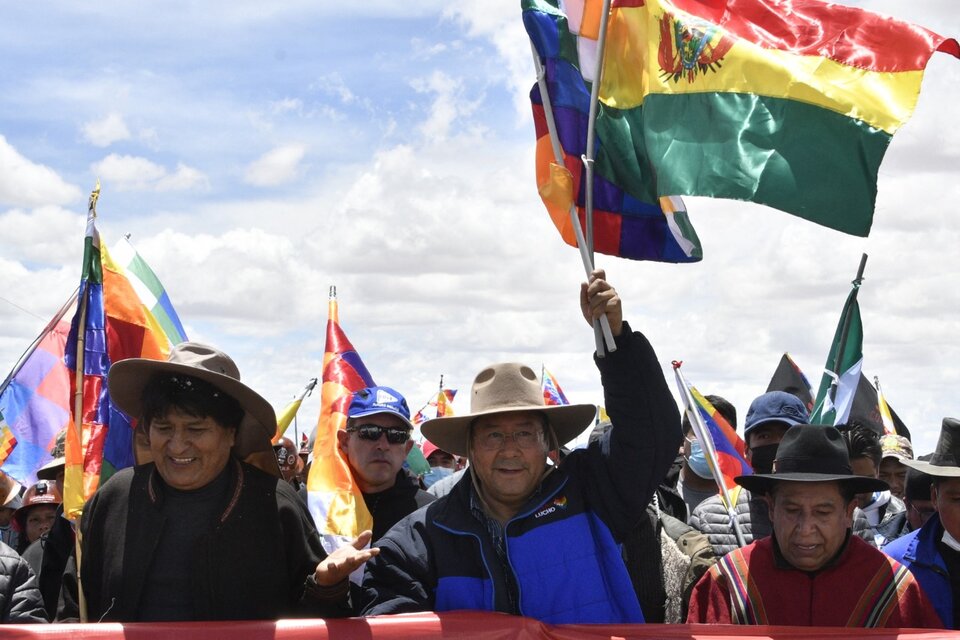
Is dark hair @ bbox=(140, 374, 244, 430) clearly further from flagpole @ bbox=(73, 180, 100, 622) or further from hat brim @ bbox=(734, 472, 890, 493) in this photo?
hat brim @ bbox=(734, 472, 890, 493)

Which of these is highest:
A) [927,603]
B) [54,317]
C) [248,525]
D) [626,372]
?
[54,317]

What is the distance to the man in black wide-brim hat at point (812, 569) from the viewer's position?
4332 millimetres

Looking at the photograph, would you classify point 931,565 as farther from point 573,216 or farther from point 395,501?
point 395,501

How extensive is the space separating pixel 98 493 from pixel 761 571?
2.51 metres

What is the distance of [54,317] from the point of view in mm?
10023

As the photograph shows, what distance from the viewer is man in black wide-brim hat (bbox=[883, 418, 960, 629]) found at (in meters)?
4.70

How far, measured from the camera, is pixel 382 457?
6.70m

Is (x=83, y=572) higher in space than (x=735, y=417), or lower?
lower

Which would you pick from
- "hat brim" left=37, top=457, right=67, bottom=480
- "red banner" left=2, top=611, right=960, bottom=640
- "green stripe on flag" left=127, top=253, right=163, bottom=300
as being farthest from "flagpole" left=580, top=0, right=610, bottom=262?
"hat brim" left=37, top=457, right=67, bottom=480

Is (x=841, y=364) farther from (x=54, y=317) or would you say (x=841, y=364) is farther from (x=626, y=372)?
(x=54, y=317)

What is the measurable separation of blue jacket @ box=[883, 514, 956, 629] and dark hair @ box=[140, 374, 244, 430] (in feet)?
8.75

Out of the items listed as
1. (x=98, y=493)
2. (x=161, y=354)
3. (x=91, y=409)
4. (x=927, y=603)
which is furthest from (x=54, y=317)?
(x=927, y=603)

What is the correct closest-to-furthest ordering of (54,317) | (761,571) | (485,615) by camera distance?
(485,615) < (761,571) < (54,317)

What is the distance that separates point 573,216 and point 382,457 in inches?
106
